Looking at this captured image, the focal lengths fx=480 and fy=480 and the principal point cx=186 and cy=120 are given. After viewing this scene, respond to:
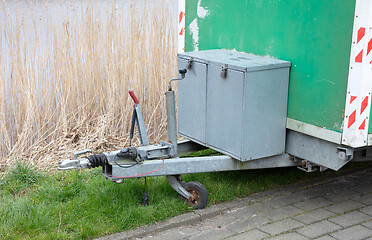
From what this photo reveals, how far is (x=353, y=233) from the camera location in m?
3.81

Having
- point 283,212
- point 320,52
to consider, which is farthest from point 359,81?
point 283,212

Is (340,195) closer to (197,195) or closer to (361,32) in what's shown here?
(197,195)

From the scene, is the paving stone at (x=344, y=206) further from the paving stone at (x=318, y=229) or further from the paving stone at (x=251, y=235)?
the paving stone at (x=251, y=235)

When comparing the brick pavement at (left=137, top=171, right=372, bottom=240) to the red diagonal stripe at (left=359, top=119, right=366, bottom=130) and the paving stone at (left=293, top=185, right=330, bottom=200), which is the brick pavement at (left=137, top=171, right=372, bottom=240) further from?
the red diagonal stripe at (left=359, top=119, right=366, bottom=130)

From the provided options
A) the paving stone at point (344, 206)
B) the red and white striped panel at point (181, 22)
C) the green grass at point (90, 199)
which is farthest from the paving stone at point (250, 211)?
the red and white striped panel at point (181, 22)

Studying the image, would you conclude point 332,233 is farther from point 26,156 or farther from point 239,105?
point 26,156

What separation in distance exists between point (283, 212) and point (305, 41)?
Result: 147 cm

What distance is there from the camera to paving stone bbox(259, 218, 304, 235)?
3.84 m

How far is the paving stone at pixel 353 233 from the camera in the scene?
3753 mm

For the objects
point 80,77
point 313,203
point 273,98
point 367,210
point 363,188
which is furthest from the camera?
point 80,77

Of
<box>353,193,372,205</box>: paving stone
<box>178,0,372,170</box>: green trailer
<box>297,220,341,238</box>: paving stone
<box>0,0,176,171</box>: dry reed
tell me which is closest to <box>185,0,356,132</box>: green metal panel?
<box>178,0,372,170</box>: green trailer

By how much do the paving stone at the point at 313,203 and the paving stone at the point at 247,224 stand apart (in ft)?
1.46

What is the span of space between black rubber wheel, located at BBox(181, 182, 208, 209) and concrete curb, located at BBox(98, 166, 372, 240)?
6cm

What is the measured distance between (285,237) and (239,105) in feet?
3.61
